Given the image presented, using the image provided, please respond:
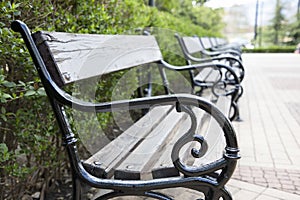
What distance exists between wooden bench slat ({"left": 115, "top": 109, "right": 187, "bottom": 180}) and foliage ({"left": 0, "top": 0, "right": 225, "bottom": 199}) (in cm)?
51

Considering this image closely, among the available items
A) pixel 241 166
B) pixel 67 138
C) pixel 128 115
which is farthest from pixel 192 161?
pixel 128 115

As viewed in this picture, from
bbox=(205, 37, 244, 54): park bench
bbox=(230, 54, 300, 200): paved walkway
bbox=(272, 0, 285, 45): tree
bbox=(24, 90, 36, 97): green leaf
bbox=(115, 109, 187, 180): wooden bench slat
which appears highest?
bbox=(24, 90, 36, 97): green leaf

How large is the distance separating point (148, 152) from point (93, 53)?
60 centimetres

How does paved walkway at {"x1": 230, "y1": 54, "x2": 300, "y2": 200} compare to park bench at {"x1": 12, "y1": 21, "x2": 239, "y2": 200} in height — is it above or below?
below

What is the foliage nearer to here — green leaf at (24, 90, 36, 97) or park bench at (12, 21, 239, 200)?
green leaf at (24, 90, 36, 97)

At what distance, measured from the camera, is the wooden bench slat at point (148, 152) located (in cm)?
126

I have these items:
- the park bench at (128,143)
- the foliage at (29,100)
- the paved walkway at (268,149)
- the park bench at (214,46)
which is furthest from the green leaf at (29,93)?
the park bench at (214,46)

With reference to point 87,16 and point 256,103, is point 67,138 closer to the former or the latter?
point 87,16

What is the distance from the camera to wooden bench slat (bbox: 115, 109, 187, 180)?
1.26 metres

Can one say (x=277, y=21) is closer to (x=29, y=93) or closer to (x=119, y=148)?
(x=119, y=148)

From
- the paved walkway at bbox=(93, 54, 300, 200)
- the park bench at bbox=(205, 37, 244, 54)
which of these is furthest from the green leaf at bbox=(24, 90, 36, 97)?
the park bench at bbox=(205, 37, 244, 54)

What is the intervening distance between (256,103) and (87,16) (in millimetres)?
3312

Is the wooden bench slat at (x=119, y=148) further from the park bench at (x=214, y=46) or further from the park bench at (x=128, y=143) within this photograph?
the park bench at (x=214, y=46)

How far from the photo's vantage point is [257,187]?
78.3 inches
